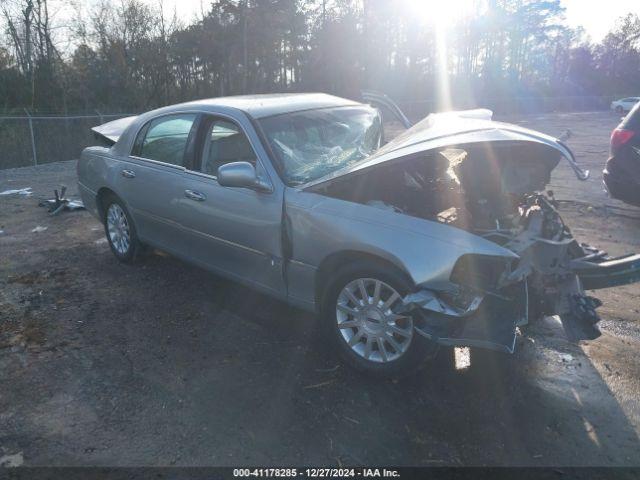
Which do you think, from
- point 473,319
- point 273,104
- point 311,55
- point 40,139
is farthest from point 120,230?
point 311,55

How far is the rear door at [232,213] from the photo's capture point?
366 cm

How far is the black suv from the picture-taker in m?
6.41

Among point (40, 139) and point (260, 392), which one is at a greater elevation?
point (40, 139)

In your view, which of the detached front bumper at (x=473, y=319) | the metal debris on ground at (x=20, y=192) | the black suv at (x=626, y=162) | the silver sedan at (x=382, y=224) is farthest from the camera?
the metal debris on ground at (x=20, y=192)

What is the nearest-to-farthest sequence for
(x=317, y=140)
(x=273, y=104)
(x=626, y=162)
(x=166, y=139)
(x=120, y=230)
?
(x=317, y=140), (x=273, y=104), (x=166, y=139), (x=120, y=230), (x=626, y=162)

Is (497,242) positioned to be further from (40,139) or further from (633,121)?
(40,139)

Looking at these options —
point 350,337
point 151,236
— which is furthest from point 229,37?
point 350,337

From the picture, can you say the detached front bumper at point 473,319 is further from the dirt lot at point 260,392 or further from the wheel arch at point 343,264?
the dirt lot at point 260,392

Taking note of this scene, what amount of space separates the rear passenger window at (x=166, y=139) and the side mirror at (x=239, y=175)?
1.08 metres

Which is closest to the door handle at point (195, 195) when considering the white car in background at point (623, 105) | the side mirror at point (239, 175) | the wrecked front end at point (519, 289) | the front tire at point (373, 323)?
the side mirror at point (239, 175)

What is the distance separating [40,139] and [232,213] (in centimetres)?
1412

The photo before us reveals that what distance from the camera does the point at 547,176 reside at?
3.64 metres

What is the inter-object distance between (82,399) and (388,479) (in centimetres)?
201

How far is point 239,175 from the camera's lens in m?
3.45
